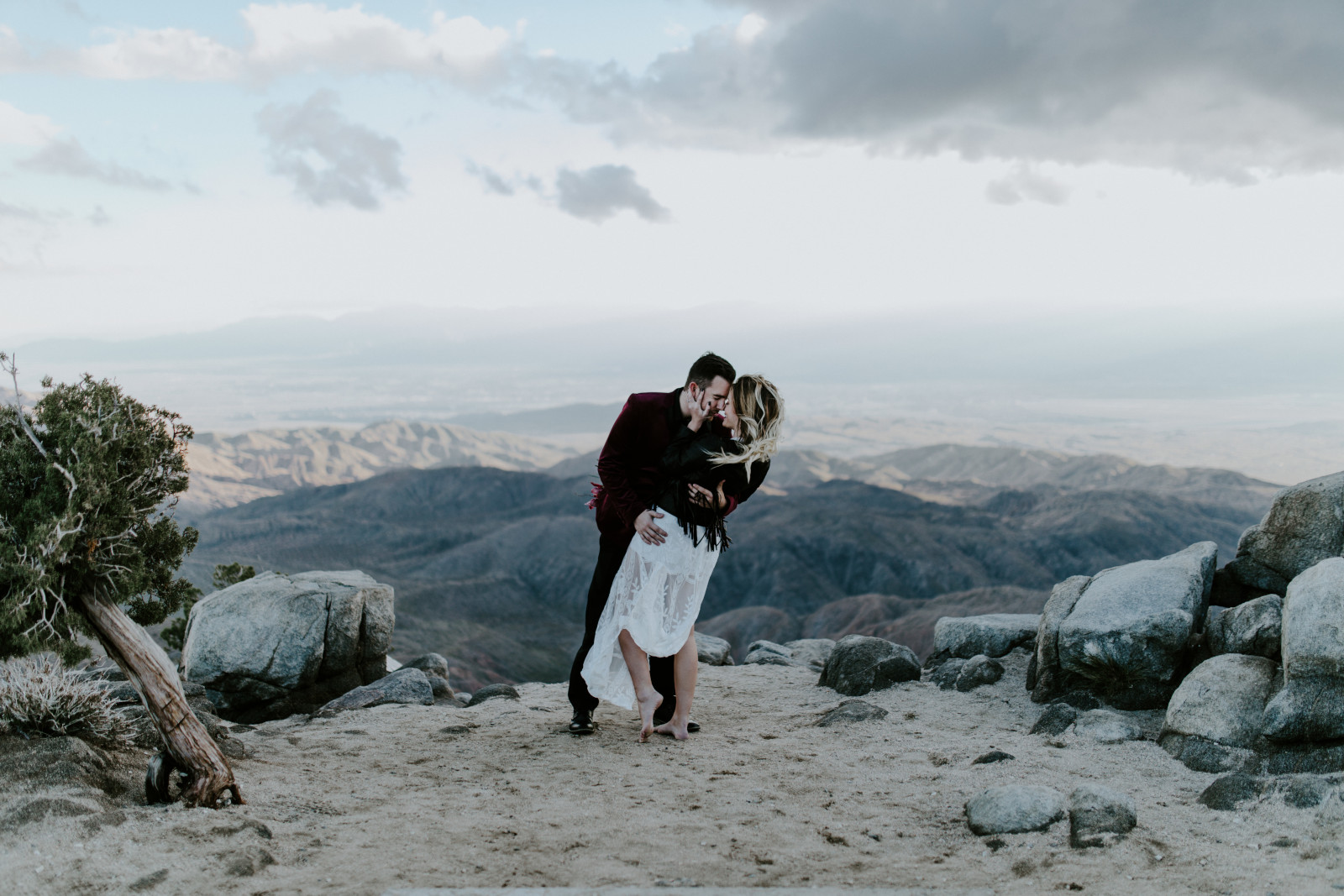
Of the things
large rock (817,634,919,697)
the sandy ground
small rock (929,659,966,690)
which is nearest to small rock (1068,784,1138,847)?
the sandy ground

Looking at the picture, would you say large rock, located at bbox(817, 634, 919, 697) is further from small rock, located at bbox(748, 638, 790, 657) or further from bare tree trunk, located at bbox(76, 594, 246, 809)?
bare tree trunk, located at bbox(76, 594, 246, 809)

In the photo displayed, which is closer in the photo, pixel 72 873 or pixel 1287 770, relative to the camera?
pixel 72 873

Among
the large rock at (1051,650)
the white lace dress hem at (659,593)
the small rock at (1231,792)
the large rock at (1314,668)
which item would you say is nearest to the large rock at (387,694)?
the white lace dress hem at (659,593)

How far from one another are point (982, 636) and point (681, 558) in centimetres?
482

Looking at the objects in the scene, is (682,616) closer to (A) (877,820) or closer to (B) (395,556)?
(A) (877,820)

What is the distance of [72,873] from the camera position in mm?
4262

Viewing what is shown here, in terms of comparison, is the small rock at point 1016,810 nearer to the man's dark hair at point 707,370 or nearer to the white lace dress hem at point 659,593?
the white lace dress hem at point 659,593

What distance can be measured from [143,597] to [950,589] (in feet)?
266

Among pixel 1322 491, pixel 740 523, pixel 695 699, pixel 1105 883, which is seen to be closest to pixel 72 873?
pixel 1105 883

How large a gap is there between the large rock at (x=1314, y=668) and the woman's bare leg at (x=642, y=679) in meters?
4.22

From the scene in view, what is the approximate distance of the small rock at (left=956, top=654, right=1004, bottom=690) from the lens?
8.91 m

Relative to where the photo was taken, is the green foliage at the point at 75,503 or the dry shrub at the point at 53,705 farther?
the dry shrub at the point at 53,705

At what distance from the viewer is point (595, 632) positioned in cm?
694

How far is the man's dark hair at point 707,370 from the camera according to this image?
20.5 feet
